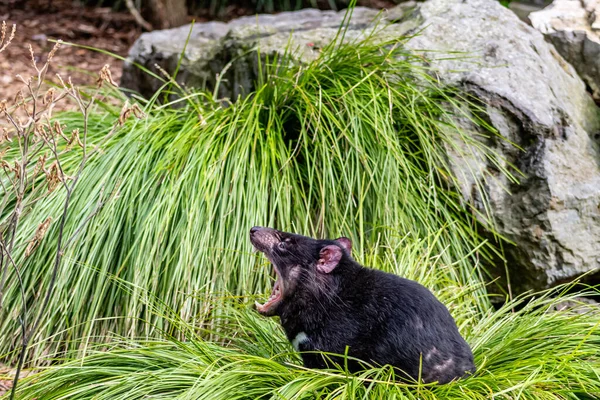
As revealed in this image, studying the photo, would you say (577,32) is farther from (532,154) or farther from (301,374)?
(301,374)

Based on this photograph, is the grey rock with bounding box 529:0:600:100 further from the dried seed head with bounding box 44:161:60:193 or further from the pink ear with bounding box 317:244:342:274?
the dried seed head with bounding box 44:161:60:193

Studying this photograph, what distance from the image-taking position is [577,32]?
166 inches

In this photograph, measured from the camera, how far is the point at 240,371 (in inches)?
87.4

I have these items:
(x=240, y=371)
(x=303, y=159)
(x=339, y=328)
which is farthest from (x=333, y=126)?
(x=240, y=371)

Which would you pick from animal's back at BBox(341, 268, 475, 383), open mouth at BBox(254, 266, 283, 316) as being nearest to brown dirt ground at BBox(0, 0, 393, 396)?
open mouth at BBox(254, 266, 283, 316)

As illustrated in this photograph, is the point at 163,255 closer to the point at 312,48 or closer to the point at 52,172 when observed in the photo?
the point at 52,172

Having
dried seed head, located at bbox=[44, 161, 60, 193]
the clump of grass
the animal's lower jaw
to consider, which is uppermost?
dried seed head, located at bbox=[44, 161, 60, 193]

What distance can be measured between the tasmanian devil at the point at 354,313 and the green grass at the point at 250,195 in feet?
1.88

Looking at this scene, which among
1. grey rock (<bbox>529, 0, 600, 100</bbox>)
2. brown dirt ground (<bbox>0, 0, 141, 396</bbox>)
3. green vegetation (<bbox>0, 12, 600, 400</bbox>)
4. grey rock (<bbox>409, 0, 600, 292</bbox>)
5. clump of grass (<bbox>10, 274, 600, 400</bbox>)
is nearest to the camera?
clump of grass (<bbox>10, 274, 600, 400</bbox>)

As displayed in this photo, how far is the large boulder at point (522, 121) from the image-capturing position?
11.1 feet

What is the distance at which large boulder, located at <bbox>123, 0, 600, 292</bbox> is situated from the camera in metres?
3.38

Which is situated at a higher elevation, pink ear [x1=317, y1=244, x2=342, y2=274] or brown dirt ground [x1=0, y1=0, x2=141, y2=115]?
pink ear [x1=317, y1=244, x2=342, y2=274]

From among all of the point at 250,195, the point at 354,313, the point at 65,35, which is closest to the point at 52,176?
the point at 354,313

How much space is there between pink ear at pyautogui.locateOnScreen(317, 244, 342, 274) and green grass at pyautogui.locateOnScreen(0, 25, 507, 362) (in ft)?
2.15
